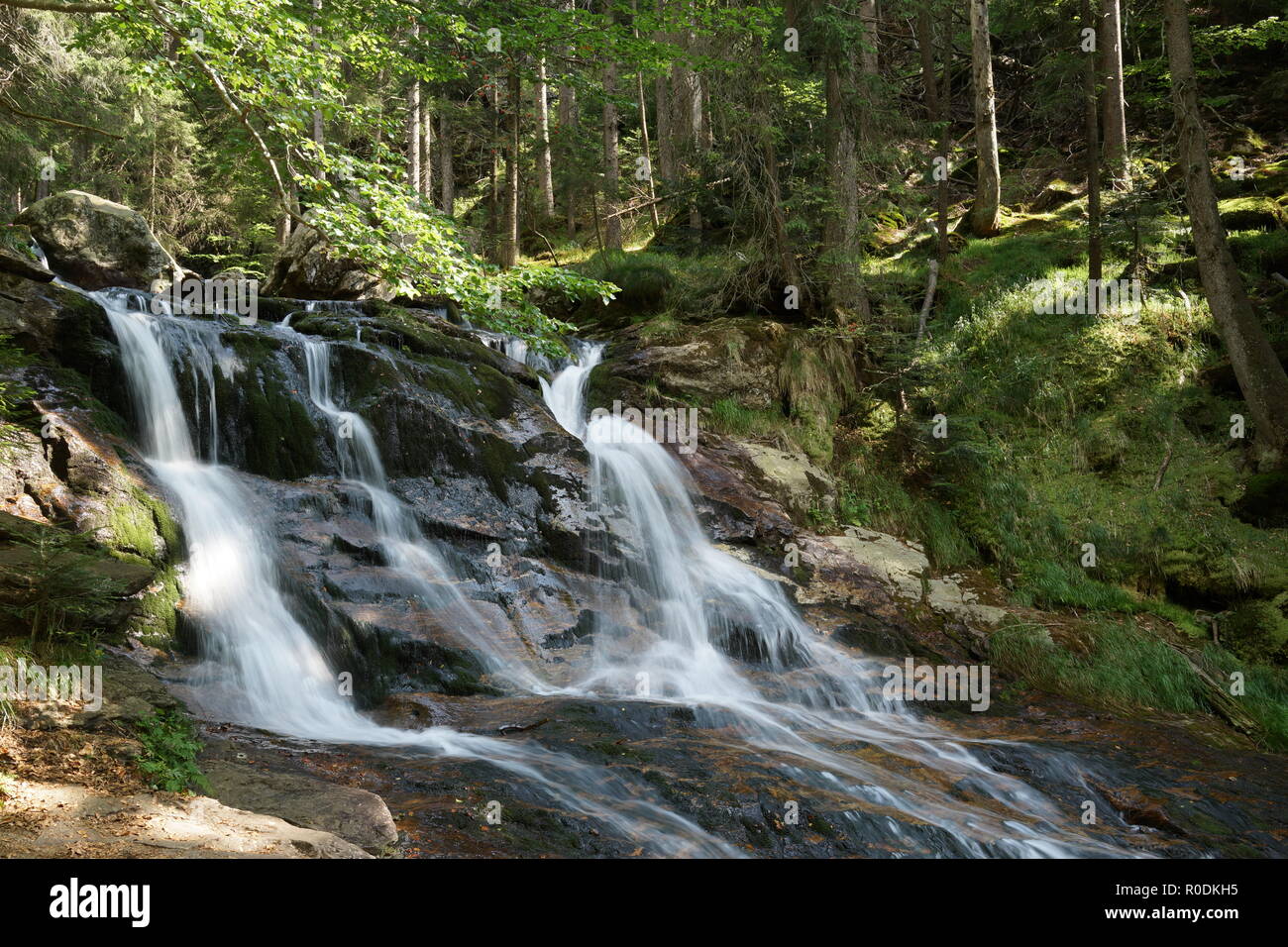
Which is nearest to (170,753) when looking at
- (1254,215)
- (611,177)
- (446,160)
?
(1254,215)

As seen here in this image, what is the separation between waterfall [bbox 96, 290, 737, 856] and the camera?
548 cm

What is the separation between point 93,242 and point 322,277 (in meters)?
4.26

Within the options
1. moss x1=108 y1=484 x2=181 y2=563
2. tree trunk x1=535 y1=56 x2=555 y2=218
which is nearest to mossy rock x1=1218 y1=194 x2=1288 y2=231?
tree trunk x1=535 y1=56 x2=555 y2=218

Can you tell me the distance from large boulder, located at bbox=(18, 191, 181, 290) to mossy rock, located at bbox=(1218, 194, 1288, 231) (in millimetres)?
20600

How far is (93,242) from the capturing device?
15.0m

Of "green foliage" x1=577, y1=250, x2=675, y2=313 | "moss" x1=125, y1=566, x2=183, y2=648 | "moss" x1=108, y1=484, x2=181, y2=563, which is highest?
"green foliage" x1=577, y1=250, x2=675, y2=313

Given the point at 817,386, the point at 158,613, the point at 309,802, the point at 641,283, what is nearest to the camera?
the point at 309,802

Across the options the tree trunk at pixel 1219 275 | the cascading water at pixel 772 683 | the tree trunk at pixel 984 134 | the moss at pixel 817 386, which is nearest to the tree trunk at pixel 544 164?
the tree trunk at pixel 984 134

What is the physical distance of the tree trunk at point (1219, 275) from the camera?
11.1 m

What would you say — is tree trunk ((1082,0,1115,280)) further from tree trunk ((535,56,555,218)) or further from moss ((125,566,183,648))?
moss ((125,566,183,648))

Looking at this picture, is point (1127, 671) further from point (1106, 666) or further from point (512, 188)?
point (512, 188)

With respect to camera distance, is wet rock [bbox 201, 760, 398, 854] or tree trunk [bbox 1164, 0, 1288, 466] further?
tree trunk [bbox 1164, 0, 1288, 466]
